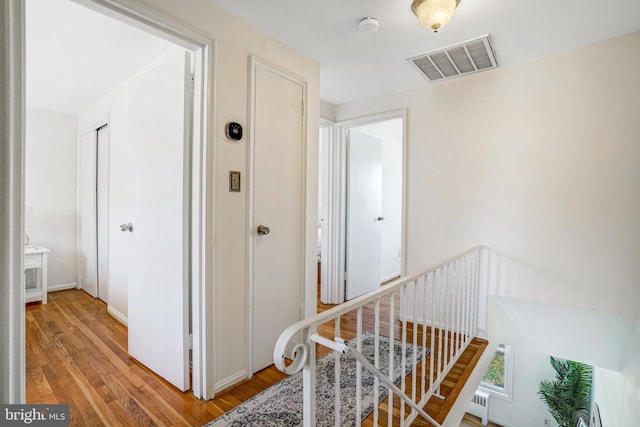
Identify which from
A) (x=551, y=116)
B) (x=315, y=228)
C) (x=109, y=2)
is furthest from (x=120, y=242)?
(x=551, y=116)

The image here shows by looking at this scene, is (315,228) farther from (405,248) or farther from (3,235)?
(3,235)

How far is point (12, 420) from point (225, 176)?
1351 millimetres

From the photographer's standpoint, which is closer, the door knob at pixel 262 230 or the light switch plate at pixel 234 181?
the light switch plate at pixel 234 181

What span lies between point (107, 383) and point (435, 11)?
2.96 meters

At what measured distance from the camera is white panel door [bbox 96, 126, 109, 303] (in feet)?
11.1

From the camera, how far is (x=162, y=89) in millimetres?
2018

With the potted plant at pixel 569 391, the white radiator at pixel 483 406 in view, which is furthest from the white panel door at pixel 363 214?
the white radiator at pixel 483 406

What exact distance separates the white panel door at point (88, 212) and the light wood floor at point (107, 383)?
3.06 ft

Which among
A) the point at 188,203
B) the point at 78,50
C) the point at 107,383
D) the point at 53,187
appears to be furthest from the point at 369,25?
the point at 53,187

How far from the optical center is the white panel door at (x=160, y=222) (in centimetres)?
188

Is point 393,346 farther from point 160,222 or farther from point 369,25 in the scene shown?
point 369,25

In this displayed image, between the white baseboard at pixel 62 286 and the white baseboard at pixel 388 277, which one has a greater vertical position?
the white baseboard at pixel 62 286

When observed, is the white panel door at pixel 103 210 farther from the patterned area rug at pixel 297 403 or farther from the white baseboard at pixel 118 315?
the patterned area rug at pixel 297 403

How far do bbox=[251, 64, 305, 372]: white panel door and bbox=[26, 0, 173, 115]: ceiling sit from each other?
86cm
